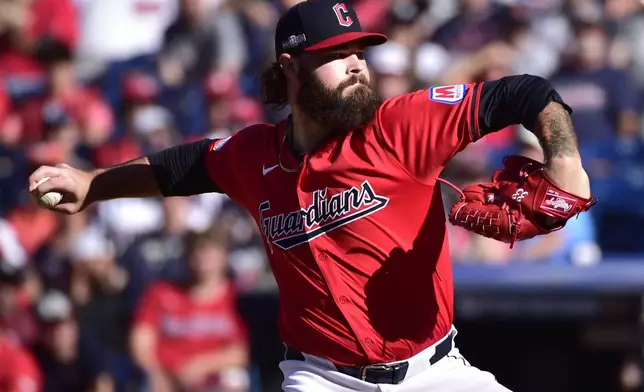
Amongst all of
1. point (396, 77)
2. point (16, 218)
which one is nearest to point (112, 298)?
point (16, 218)

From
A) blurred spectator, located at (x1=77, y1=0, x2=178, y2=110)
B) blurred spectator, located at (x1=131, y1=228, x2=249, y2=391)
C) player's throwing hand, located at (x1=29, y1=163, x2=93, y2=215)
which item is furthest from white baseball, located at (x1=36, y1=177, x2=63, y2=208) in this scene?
blurred spectator, located at (x1=77, y1=0, x2=178, y2=110)

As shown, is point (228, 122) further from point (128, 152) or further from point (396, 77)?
point (396, 77)

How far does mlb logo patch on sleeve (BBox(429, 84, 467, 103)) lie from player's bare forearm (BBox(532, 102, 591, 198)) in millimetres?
313

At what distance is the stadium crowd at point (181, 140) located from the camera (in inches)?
282

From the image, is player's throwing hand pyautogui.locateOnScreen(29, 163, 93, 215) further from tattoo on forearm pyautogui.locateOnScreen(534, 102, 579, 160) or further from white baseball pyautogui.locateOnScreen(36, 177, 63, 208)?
tattoo on forearm pyautogui.locateOnScreen(534, 102, 579, 160)

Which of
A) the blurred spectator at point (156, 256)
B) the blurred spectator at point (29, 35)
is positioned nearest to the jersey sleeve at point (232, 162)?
the blurred spectator at point (156, 256)

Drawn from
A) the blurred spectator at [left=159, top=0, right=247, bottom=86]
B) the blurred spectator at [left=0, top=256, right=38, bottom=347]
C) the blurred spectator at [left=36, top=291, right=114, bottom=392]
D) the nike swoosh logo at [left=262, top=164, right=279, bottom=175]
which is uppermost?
the nike swoosh logo at [left=262, top=164, right=279, bottom=175]

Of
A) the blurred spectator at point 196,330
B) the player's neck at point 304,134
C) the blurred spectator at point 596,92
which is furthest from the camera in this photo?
the blurred spectator at point 596,92

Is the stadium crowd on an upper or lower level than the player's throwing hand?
lower

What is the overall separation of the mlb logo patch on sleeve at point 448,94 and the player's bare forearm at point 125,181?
1.20m

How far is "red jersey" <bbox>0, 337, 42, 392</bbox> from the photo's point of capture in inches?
286

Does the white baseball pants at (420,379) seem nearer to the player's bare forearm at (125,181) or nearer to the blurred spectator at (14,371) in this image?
the player's bare forearm at (125,181)

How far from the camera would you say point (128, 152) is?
8453 millimetres

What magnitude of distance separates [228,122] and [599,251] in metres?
2.91
